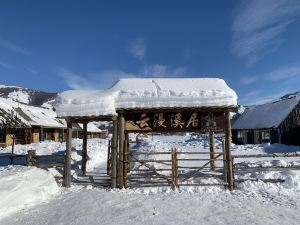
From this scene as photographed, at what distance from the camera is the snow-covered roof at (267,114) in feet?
111

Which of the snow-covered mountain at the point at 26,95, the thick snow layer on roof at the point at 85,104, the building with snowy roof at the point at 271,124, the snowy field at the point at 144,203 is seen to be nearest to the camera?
the snowy field at the point at 144,203

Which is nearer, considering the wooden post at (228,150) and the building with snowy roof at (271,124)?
the wooden post at (228,150)

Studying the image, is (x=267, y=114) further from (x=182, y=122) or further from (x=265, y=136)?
(x=182, y=122)

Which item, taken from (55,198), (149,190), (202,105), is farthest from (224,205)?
(55,198)

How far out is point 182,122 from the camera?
12.0 meters

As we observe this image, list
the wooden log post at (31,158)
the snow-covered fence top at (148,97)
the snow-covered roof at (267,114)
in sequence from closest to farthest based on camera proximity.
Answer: the snow-covered fence top at (148,97) → the wooden log post at (31,158) → the snow-covered roof at (267,114)

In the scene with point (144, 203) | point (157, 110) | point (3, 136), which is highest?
point (157, 110)

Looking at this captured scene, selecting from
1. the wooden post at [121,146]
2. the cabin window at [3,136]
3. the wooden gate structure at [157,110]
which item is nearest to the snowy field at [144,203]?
the wooden post at [121,146]

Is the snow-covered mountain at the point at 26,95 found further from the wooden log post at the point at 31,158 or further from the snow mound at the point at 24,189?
the snow mound at the point at 24,189

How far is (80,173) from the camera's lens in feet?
48.5

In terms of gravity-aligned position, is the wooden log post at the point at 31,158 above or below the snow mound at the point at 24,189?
above

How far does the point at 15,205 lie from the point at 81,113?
13.6 ft

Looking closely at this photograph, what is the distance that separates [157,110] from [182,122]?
104 centimetres

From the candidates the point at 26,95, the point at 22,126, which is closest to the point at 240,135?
Result: the point at 22,126
